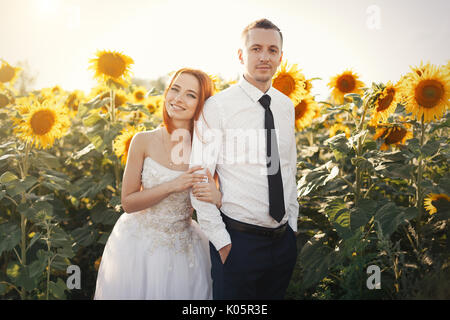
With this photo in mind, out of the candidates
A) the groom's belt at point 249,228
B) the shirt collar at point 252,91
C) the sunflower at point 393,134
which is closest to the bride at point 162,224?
the shirt collar at point 252,91

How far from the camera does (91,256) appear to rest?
13.9 ft

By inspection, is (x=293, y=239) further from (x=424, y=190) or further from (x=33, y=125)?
(x=33, y=125)

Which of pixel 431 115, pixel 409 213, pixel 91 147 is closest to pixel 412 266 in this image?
pixel 409 213

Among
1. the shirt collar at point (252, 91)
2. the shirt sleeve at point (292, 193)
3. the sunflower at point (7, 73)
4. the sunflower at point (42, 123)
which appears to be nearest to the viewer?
the shirt collar at point (252, 91)

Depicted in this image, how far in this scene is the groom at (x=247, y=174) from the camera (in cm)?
216

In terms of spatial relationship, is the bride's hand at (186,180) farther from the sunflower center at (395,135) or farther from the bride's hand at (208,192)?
the sunflower center at (395,135)

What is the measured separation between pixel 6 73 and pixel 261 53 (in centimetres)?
438

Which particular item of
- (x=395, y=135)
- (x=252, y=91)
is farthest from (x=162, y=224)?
(x=395, y=135)

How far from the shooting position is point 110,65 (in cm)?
359

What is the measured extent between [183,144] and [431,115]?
6.72ft

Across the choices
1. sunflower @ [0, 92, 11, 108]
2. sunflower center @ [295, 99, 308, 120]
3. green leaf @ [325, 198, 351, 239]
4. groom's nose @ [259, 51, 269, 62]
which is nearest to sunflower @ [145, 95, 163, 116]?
sunflower @ [0, 92, 11, 108]

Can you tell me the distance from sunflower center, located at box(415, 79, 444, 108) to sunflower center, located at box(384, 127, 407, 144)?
26.3 inches

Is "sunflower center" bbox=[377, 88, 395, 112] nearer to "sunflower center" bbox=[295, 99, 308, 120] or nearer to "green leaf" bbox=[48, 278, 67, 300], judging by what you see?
"sunflower center" bbox=[295, 99, 308, 120]

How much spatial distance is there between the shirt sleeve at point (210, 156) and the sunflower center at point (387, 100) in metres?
1.48
